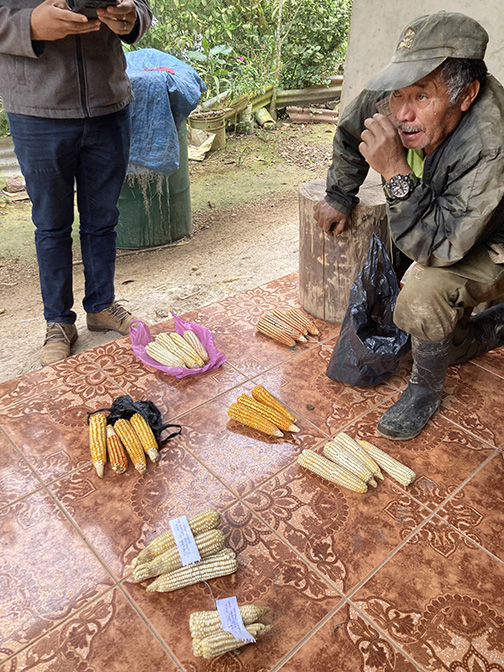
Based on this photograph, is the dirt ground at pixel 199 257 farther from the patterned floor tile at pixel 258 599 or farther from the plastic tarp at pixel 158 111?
the patterned floor tile at pixel 258 599

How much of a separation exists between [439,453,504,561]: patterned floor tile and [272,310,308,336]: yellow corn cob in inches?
56.1

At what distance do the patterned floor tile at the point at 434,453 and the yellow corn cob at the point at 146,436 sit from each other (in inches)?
39.6

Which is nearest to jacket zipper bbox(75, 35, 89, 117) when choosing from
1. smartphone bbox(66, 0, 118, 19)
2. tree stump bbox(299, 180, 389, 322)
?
smartphone bbox(66, 0, 118, 19)

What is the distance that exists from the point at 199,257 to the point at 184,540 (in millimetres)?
3793

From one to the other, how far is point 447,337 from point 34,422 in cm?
225

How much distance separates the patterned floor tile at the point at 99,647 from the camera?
5.75 feet

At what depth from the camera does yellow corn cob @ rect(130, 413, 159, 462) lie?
2.51 metres

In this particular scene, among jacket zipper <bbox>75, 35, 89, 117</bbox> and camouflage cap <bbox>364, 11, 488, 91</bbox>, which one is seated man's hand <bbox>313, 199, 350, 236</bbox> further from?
jacket zipper <bbox>75, 35, 89, 117</bbox>

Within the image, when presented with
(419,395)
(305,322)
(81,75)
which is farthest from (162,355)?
(81,75)

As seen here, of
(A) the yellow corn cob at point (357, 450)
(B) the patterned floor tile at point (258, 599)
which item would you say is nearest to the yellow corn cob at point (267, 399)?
(A) the yellow corn cob at point (357, 450)

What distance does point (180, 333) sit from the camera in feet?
11.4

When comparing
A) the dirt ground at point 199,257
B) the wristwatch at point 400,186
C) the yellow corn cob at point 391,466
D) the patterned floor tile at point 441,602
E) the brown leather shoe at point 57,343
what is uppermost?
the wristwatch at point 400,186

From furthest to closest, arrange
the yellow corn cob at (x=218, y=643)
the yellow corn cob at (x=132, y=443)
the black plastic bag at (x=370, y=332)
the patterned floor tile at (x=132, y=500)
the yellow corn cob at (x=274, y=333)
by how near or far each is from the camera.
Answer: the yellow corn cob at (x=274, y=333), the black plastic bag at (x=370, y=332), the yellow corn cob at (x=132, y=443), the patterned floor tile at (x=132, y=500), the yellow corn cob at (x=218, y=643)

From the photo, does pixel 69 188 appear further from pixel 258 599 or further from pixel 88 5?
pixel 258 599
